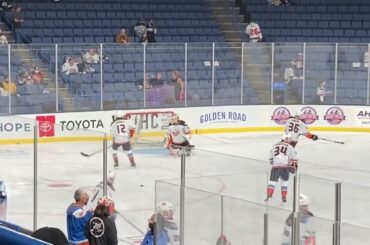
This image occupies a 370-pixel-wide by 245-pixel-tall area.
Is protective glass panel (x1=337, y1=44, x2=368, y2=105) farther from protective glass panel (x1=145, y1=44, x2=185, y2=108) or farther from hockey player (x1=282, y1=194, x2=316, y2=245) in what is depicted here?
hockey player (x1=282, y1=194, x2=316, y2=245)

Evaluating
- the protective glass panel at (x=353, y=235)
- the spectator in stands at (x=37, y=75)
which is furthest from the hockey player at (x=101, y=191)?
the spectator in stands at (x=37, y=75)

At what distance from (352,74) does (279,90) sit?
1.59 meters

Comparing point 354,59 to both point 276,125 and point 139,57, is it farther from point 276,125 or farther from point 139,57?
point 139,57

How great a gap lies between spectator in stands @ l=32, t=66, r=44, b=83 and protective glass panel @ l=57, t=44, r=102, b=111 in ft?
1.31

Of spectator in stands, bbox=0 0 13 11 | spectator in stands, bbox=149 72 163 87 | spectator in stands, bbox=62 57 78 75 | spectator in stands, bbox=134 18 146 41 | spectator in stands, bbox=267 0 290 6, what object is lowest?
→ spectator in stands, bbox=149 72 163 87

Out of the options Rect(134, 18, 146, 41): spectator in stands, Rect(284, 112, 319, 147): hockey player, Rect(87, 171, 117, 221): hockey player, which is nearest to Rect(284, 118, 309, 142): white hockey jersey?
Rect(284, 112, 319, 147): hockey player

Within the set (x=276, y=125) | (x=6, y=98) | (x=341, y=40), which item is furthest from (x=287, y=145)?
(x=341, y=40)

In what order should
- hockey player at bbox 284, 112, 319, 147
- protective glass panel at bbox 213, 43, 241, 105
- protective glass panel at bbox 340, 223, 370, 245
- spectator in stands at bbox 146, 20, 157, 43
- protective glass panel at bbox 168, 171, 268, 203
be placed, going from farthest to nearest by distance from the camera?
spectator in stands at bbox 146, 20, 157, 43
protective glass panel at bbox 213, 43, 241, 105
hockey player at bbox 284, 112, 319, 147
protective glass panel at bbox 168, 171, 268, 203
protective glass panel at bbox 340, 223, 370, 245

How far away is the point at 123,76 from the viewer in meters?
19.9

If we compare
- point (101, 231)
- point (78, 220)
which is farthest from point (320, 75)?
point (101, 231)

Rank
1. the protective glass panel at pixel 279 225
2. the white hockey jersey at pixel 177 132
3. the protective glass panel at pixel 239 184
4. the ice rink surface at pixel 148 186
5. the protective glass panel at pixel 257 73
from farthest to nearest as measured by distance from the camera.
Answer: the protective glass panel at pixel 257 73 < the white hockey jersey at pixel 177 132 < the protective glass panel at pixel 239 184 < the ice rink surface at pixel 148 186 < the protective glass panel at pixel 279 225

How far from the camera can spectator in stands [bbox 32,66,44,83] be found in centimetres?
1852

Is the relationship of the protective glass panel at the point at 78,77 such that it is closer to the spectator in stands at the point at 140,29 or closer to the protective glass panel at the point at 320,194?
the spectator in stands at the point at 140,29

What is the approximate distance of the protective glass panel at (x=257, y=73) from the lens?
21203 millimetres
